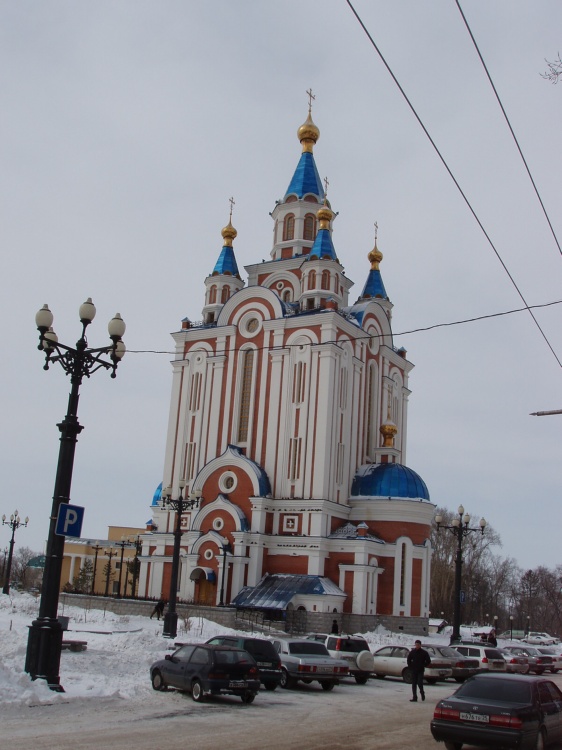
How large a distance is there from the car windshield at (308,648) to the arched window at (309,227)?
32845 millimetres

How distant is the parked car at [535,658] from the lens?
1163 inches

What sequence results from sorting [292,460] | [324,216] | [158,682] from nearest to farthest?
1. [158,682]
2. [292,460]
3. [324,216]

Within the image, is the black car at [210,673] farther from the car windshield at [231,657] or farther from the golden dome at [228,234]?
the golden dome at [228,234]

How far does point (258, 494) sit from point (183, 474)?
19.0 ft

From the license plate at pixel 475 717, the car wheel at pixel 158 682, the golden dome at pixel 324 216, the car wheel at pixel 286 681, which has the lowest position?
the car wheel at pixel 286 681

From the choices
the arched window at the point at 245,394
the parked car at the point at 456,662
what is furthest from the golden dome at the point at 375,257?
the parked car at the point at 456,662

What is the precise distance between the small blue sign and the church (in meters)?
22.5

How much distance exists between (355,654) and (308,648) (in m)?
2.52

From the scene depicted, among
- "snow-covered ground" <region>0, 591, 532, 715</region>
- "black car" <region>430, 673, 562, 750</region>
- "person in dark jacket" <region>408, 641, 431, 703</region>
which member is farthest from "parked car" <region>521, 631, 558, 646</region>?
"black car" <region>430, 673, 562, 750</region>

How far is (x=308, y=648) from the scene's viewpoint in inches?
806

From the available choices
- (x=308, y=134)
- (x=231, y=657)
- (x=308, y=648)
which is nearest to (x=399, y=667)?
(x=308, y=648)

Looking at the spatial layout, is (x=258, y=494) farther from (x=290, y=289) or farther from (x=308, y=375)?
(x=290, y=289)

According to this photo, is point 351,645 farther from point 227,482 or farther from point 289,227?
point 289,227

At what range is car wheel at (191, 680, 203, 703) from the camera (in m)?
15.6
